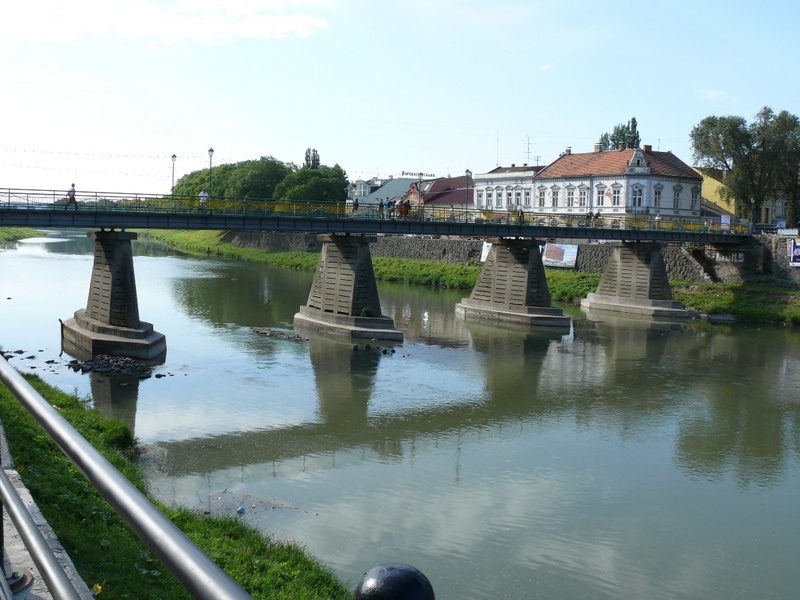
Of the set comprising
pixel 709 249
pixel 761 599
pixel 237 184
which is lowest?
pixel 761 599

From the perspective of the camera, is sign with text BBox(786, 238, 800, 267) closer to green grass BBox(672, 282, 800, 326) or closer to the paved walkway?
green grass BBox(672, 282, 800, 326)

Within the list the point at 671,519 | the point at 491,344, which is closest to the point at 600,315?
the point at 491,344

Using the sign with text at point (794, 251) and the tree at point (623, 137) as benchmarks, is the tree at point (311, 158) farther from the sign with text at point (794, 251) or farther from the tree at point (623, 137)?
the sign with text at point (794, 251)

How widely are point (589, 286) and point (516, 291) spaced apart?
533 inches

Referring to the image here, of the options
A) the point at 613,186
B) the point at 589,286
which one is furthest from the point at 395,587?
the point at 613,186

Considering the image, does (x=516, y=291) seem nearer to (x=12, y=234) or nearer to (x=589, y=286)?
(x=589, y=286)

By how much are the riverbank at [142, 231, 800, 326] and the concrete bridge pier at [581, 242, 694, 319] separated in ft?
9.14

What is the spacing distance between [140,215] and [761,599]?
97.7 ft

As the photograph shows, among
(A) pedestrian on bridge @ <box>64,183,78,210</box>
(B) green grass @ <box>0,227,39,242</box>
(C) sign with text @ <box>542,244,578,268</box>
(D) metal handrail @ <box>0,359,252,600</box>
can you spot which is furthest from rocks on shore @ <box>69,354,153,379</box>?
(B) green grass @ <box>0,227,39,242</box>

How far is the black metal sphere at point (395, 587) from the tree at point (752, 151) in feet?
214

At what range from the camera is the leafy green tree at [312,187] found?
316ft

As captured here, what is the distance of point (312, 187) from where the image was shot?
9712 centimetres

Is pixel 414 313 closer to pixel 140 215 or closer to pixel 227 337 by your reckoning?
pixel 227 337

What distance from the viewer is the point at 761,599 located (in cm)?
1278
